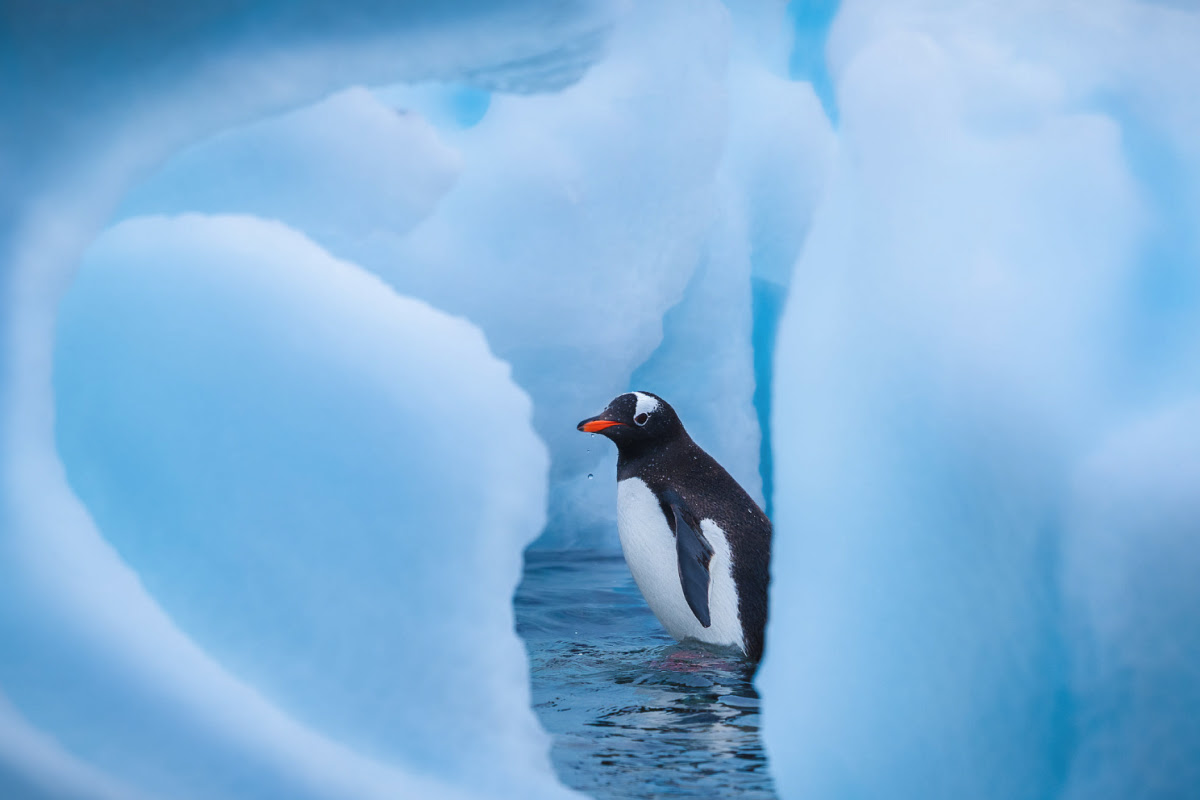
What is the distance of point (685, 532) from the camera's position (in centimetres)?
313

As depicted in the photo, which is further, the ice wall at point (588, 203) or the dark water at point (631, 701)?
the ice wall at point (588, 203)

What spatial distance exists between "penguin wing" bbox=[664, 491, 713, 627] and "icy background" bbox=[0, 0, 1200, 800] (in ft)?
3.96

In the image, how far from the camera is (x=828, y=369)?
5.56 ft

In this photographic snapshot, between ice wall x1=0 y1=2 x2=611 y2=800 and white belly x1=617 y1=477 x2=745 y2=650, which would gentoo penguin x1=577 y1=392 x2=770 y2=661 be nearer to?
white belly x1=617 y1=477 x2=745 y2=650

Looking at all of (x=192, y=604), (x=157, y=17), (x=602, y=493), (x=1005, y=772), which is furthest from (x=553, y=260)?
(x=602, y=493)

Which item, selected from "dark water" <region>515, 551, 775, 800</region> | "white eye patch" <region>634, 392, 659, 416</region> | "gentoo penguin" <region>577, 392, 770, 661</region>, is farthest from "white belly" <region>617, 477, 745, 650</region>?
"white eye patch" <region>634, 392, 659, 416</region>

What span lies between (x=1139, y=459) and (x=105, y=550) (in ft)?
4.91

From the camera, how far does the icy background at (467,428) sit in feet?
4.37

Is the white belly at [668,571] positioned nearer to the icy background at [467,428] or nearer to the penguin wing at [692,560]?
the penguin wing at [692,560]

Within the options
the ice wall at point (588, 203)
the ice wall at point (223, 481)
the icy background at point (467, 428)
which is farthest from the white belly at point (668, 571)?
the ice wall at point (223, 481)

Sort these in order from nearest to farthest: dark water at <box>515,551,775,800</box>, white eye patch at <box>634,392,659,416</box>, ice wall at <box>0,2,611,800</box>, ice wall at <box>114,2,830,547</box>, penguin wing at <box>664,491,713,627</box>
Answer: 1. ice wall at <box>0,2,611,800</box>
2. dark water at <box>515,551,775,800</box>
3. ice wall at <box>114,2,830,547</box>
4. penguin wing at <box>664,491,713,627</box>
5. white eye patch at <box>634,392,659,416</box>

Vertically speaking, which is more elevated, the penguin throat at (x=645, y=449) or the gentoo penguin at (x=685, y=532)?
the penguin throat at (x=645, y=449)

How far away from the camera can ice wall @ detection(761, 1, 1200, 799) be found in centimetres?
134

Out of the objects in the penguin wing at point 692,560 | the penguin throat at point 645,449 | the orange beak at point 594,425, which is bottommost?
the penguin wing at point 692,560
